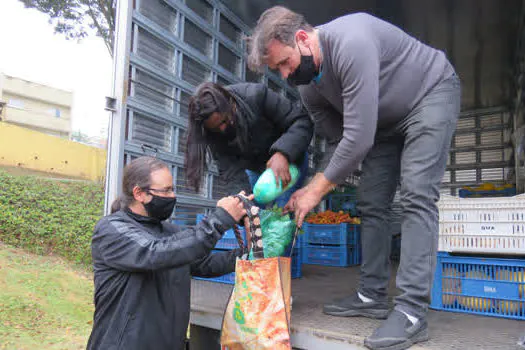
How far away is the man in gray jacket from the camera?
1615mm

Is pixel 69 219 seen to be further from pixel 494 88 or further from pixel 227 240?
pixel 494 88

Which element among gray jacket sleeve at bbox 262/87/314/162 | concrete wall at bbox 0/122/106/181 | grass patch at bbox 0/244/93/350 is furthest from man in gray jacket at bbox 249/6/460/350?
concrete wall at bbox 0/122/106/181

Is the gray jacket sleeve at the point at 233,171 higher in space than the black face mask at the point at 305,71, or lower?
lower

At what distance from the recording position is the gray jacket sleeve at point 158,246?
5.52 ft

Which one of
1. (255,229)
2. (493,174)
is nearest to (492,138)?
(493,174)

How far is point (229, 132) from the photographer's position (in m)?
2.32

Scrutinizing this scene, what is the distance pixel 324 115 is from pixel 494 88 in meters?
6.43

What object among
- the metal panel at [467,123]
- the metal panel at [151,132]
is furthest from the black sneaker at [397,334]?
the metal panel at [467,123]

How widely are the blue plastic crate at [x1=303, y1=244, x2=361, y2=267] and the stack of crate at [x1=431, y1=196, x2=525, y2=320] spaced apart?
267 centimetres

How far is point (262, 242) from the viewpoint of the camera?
174 cm

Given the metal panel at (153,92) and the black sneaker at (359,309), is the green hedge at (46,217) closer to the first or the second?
the metal panel at (153,92)

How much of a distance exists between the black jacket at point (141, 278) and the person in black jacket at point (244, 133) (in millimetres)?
505

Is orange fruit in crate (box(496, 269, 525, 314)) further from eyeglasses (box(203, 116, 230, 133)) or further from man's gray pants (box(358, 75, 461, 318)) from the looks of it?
eyeglasses (box(203, 116, 230, 133))

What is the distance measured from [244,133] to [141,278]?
3.17 ft
